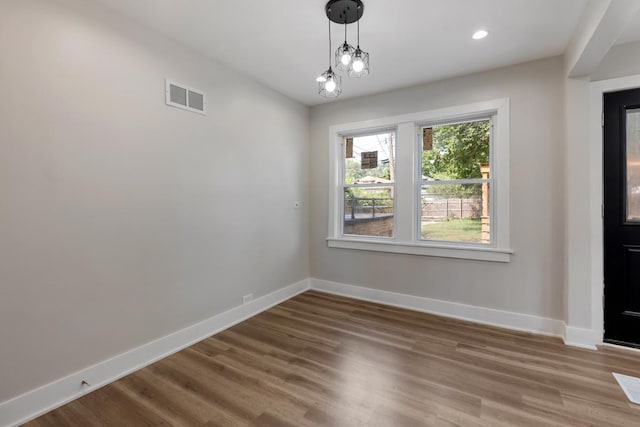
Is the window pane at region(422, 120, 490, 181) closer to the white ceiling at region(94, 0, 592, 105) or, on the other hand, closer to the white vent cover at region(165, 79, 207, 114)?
the white ceiling at region(94, 0, 592, 105)

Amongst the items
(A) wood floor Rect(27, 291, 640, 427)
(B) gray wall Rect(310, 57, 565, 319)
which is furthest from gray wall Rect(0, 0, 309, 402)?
(B) gray wall Rect(310, 57, 565, 319)

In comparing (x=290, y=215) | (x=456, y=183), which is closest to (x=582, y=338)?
(x=456, y=183)

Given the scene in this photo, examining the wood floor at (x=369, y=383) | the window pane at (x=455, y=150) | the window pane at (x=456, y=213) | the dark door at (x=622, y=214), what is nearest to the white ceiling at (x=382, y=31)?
the window pane at (x=455, y=150)

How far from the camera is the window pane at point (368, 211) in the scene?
3787mm

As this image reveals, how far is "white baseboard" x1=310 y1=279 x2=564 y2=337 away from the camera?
2.82 m

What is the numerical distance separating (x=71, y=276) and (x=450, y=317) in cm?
351

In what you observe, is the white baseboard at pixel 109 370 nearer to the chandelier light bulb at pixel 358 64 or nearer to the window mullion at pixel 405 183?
the window mullion at pixel 405 183

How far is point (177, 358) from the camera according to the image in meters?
2.42

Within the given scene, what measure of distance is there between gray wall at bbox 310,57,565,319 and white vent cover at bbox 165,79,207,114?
1.67 m

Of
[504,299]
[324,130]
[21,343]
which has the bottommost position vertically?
[504,299]

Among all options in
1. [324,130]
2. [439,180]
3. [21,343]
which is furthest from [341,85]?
[21,343]

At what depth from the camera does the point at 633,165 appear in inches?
99.2

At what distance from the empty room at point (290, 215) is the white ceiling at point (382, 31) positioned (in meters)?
0.02

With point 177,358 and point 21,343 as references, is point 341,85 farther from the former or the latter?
point 21,343
